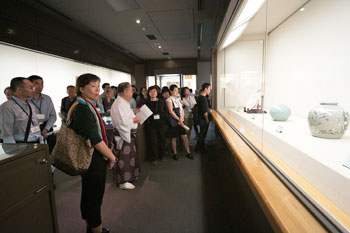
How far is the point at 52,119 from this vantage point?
284 centimetres

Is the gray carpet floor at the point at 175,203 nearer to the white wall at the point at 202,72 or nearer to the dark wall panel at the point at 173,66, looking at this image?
the white wall at the point at 202,72

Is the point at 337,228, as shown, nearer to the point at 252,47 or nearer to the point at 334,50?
the point at 334,50

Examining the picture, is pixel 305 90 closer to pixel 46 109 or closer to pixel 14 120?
pixel 14 120

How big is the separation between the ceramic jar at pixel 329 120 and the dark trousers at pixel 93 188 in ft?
5.22

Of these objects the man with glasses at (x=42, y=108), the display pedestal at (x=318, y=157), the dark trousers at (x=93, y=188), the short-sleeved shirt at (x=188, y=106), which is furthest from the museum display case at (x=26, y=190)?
the short-sleeved shirt at (x=188, y=106)

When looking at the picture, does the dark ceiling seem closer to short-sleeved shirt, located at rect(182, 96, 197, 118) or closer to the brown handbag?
short-sleeved shirt, located at rect(182, 96, 197, 118)

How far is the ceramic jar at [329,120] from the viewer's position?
3.25ft

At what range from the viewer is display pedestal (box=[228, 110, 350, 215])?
27.9 inches

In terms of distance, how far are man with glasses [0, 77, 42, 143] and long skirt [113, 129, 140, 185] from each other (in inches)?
40.4

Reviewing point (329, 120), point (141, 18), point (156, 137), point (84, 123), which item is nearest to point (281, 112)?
point (329, 120)

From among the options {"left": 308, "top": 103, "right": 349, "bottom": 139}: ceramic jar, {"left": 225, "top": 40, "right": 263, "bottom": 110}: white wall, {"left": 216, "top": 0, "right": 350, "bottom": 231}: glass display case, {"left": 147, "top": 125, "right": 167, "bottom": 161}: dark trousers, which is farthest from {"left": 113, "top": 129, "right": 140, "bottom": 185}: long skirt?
{"left": 308, "top": 103, "right": 349, "bottom": 139}: ceramic jar

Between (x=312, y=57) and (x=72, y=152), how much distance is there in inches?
84.6

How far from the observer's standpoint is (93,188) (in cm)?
154

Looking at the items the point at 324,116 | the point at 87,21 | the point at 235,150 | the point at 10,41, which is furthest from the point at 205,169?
the point at 87,21
